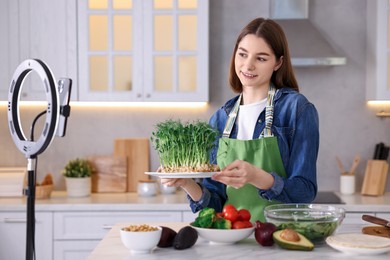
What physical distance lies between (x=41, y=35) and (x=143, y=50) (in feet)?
2.27

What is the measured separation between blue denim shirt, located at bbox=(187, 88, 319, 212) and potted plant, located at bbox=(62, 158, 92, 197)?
1.67 metres

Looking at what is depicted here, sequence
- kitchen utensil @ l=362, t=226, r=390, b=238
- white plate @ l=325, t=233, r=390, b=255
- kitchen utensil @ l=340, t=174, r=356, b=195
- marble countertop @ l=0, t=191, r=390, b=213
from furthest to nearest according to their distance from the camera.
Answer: kitchen utensil @ l=340, t=174, r=356, b=195 → marble countertop @ l=0, t=191, r=390, b=213 → kitchen utensil @ l=362, t=226, r=390, b=238 → white plate @ l=325, t=233, r=390, b=255

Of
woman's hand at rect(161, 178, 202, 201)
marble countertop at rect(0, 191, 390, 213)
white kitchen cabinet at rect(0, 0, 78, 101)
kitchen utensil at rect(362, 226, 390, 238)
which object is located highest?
white kitchen cabinet at rect(0, 0, 78, 101)

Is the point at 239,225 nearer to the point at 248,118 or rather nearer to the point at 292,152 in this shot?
Result: the point at 292,152

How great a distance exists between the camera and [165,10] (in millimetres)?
4078

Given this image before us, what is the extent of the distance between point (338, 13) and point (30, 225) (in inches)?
125

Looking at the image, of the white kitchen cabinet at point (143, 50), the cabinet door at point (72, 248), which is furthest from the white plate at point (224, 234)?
the white kitchen cabinet at point (143, 50)

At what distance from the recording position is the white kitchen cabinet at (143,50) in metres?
4.07

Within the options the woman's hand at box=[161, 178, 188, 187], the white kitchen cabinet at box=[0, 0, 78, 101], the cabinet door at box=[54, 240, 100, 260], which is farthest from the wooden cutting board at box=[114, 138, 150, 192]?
the woman's hand at box=[161, 178, 188, 187]

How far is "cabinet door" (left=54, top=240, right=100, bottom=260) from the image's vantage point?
3.83 m

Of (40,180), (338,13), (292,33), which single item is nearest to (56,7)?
(40,180)

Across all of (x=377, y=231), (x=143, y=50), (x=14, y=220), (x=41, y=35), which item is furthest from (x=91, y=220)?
(x=377, y=231)

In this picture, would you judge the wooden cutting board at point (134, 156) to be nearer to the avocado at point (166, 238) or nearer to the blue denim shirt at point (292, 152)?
the blue denim shirt at point (292, 152)

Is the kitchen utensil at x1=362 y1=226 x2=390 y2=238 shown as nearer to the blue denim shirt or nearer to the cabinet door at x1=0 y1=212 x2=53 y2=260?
the blue denim shirt
